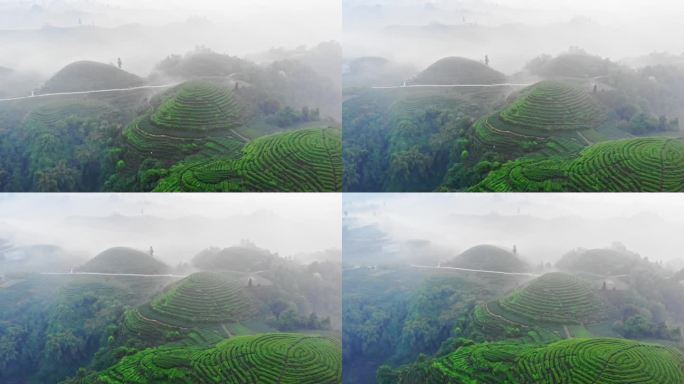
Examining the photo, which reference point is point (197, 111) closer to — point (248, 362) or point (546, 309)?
point (248, 362)

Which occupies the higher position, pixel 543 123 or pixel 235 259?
pixel 543 123

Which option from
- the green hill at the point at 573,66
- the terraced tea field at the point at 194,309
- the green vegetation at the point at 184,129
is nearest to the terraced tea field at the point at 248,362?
the terraced tea field at the point at 194,309

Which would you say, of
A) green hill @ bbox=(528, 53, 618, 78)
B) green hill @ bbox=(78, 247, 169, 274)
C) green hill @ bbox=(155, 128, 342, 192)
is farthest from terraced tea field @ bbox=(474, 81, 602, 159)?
green hill @ bbox=(78, 247, 169, 274)

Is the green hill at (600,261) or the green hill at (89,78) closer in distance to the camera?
the green hill at (600,261)

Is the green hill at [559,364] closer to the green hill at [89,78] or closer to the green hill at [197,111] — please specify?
the green hill at [197,111]

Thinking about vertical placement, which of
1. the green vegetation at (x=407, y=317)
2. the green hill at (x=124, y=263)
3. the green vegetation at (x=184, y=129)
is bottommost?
the green vegetation at (x=407, y=317)

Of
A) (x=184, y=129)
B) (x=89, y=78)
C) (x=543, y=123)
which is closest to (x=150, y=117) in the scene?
(x=184, y=129)

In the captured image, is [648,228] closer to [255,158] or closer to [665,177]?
[665,177]
